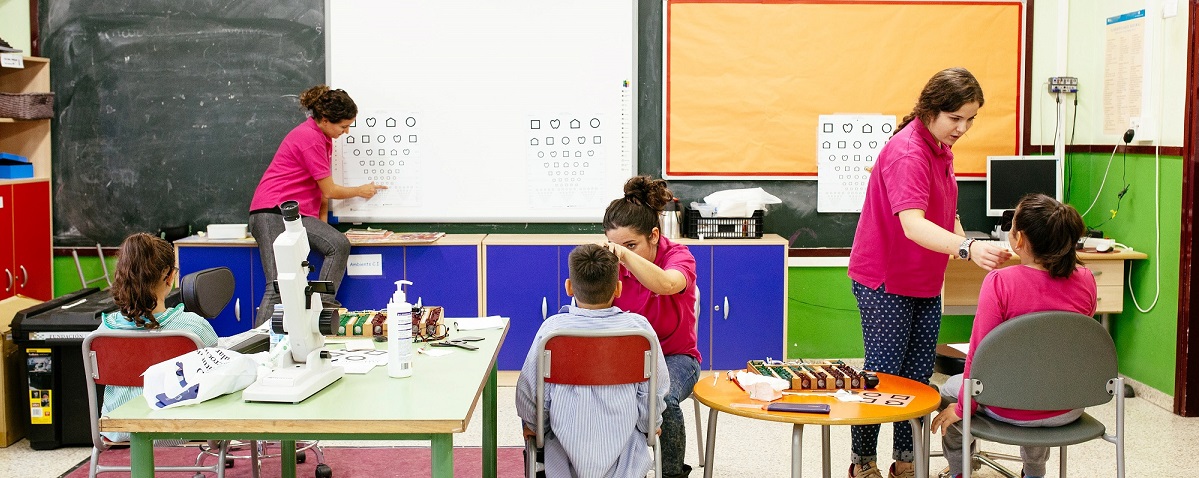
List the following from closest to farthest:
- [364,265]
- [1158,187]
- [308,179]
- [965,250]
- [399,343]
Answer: [399,343] < [965,250] < [1158,187] < [308,179] < [364,265]

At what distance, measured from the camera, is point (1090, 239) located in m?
5.13

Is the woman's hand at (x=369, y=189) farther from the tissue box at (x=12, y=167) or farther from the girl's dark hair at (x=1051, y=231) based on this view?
the girl's dark hair at (x=1051, y=231)

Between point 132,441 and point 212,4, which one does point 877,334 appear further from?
point 212,4

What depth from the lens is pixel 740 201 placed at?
5.30m

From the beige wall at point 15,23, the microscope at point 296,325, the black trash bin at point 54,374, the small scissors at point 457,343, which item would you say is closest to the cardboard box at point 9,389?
the black trash bin at point 54,374

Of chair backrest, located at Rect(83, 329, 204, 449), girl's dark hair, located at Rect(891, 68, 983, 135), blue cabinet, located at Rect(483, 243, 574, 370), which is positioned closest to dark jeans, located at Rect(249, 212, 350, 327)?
blue cabinet, located at Rect(483, 243, 574, 370)

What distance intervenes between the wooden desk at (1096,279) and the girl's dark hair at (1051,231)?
2008 mm

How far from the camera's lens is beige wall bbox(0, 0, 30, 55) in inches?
212

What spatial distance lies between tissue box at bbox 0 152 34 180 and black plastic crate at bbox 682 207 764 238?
11.2 feet

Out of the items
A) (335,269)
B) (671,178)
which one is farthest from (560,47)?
(335,269)

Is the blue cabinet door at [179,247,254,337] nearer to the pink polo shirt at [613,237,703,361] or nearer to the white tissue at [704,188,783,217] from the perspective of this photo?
the white tissue at [704,188,783,217]

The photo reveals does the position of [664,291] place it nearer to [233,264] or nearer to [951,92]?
[951,92]

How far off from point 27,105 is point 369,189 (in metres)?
1.71

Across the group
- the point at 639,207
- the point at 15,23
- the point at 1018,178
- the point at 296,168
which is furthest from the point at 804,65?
the point at 15,23
